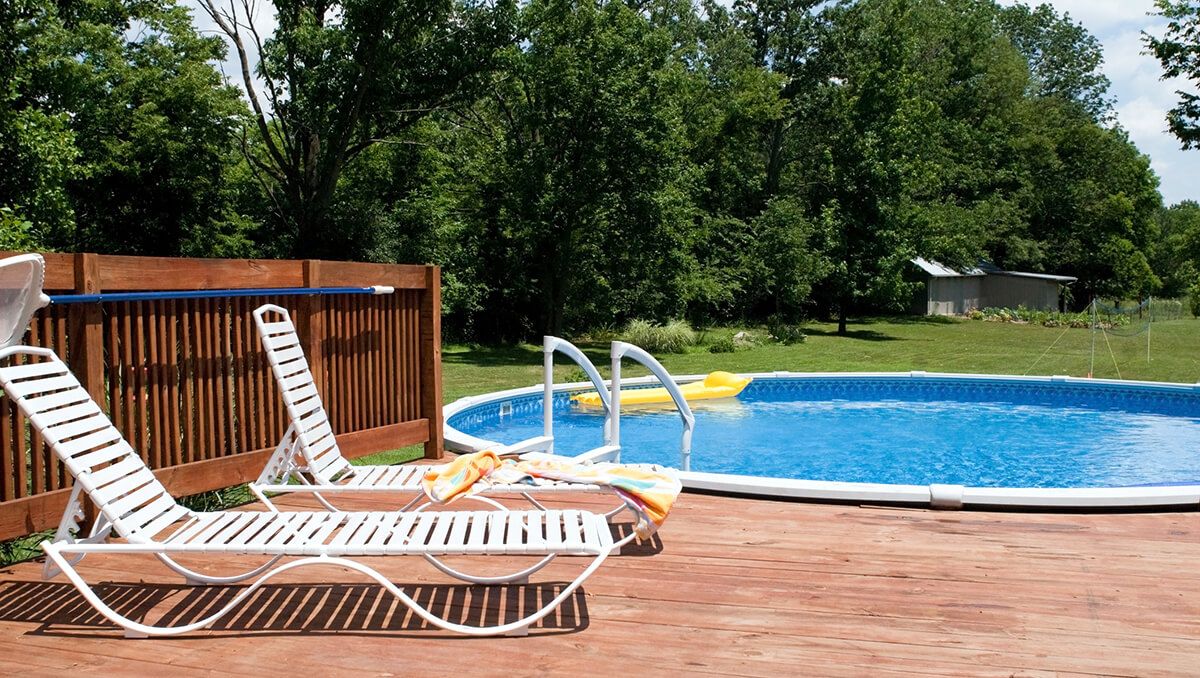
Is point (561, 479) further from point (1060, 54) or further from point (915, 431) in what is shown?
point (1060, 54)

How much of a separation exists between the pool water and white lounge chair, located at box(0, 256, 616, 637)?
7.11m

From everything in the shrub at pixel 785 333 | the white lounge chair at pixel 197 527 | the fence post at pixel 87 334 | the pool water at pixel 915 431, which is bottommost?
the pool water at pixel 915 431

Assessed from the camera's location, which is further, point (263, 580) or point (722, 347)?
point (722, 347)

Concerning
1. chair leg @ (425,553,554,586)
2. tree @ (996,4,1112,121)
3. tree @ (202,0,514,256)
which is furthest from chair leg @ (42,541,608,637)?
tree @ (996,4,1112,121)

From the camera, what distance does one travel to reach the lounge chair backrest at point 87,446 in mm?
3705

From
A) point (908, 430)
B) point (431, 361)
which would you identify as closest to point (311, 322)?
point (431, 361)

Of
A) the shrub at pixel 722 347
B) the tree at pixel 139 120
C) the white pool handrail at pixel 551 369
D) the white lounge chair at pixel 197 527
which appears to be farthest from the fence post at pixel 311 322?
the shrub at pixel 722 347

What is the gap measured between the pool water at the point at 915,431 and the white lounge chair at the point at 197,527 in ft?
23.3

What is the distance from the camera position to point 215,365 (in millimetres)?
5609

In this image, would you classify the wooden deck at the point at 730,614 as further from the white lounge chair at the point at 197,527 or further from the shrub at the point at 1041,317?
the shrub at the point at 1041,317

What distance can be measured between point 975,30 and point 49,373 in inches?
1980

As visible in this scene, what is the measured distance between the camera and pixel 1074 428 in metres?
13.5

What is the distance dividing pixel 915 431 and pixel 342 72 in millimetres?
15224

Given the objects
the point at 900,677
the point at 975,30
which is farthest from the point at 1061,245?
the point at 900,677
